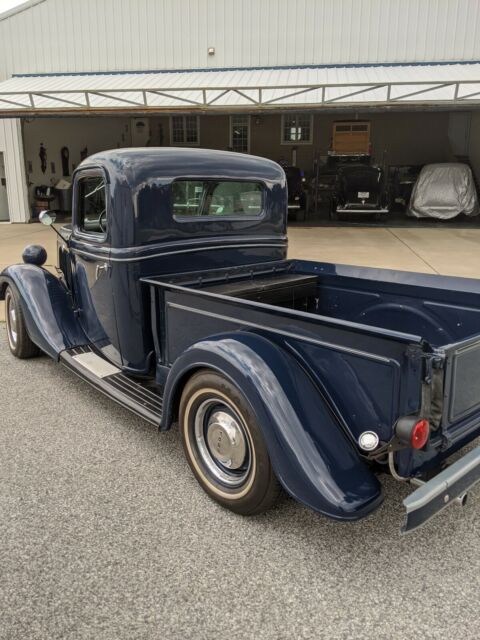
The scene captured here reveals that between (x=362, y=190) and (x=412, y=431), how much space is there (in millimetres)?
14491

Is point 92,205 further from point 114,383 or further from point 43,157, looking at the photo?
point 43,157

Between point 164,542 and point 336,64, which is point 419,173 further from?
point 164,542

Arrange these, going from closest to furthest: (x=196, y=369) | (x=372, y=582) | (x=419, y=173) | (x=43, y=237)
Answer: (x=372, y=582), (x=196, y=369), (x=43, y=237), (x=419, y=173)

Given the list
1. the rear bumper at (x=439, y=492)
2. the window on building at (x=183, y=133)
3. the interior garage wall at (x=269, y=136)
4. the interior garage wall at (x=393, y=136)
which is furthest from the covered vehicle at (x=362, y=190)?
the rear bumper at (x=439, y=492)

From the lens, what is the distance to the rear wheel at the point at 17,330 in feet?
15.1

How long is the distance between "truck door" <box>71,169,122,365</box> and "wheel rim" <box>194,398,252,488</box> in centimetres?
115

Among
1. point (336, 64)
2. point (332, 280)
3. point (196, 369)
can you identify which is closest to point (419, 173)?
point (336, 64)

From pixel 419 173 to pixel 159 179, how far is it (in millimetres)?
15453

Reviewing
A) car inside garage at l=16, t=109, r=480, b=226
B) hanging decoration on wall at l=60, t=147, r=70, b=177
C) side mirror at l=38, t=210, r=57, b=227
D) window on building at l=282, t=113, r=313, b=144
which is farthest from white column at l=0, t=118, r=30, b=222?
side mirror at l=38, t=210, r=57, b=227

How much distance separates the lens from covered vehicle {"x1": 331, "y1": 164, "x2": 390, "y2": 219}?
15.3m

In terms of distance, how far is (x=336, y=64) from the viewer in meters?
16.0

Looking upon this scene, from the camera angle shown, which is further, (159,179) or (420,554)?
(159,179)

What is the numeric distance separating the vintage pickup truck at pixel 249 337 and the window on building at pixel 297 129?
61.5ft

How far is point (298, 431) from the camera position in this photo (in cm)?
224
